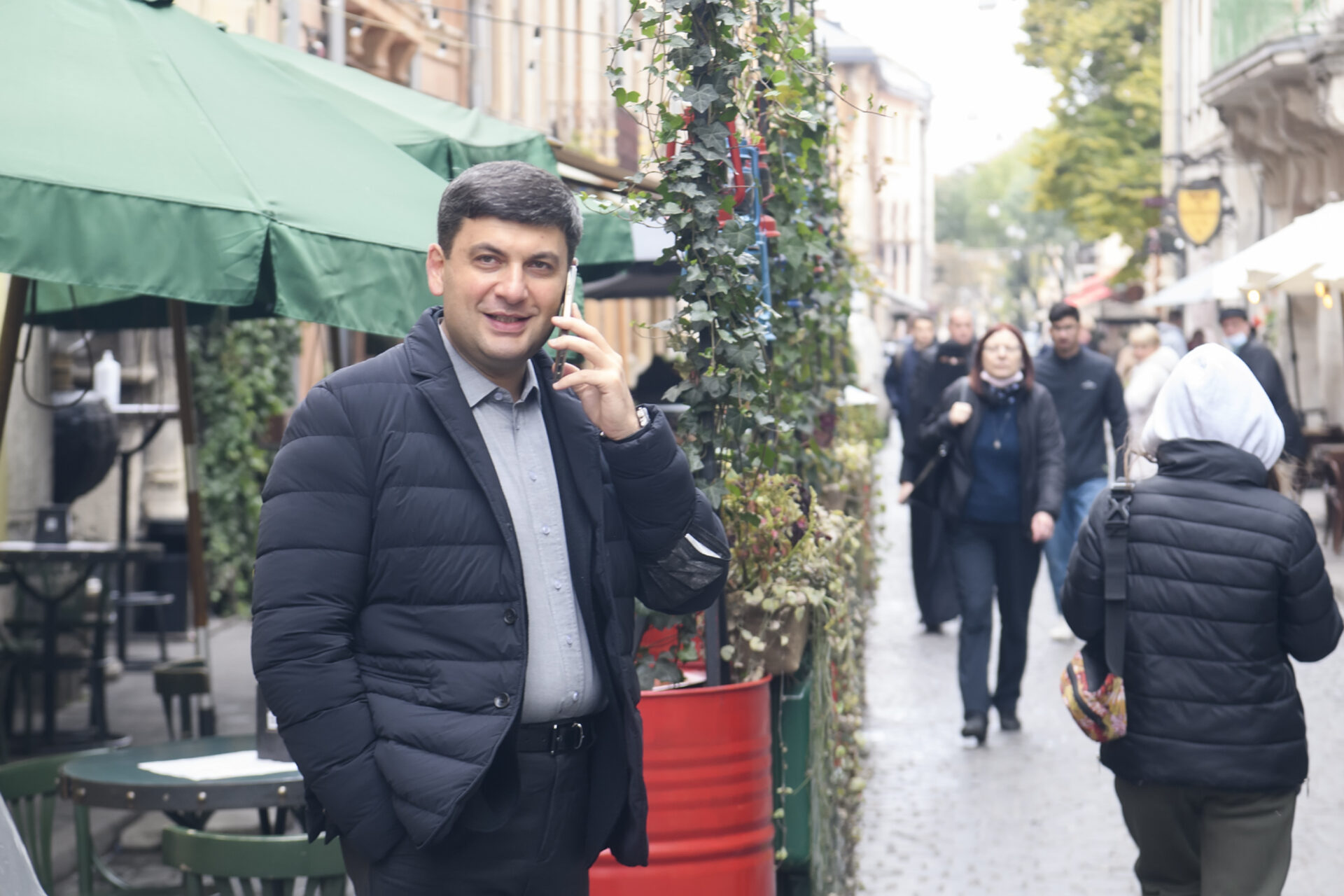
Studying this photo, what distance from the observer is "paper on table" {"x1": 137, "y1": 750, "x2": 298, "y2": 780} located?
4797 millimetres

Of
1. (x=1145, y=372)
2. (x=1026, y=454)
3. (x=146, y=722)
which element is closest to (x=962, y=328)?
(x=1145, y=372)

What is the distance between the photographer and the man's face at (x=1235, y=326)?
15.7 m

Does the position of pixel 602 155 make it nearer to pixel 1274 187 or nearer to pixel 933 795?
Answer: pixel 1274 187

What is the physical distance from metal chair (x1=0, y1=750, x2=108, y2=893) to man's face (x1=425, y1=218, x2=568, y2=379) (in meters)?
2.61

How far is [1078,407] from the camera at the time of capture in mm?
10383

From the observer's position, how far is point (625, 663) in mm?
2998

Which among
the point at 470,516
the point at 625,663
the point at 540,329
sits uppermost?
the point at 540,329

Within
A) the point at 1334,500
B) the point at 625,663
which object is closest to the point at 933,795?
the point at 625,663

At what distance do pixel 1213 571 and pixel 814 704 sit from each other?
1.15 meters

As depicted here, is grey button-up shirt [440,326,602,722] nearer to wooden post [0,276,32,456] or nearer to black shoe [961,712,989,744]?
wooden post [0,276,32,456]

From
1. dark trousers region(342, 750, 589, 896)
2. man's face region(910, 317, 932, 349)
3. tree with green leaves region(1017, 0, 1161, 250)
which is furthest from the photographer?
tree with green leaves region(1017, 0, 1161, 250)

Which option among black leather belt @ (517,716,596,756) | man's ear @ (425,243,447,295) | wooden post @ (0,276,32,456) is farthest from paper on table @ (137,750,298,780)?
man's ear @ (425,243,447,295)

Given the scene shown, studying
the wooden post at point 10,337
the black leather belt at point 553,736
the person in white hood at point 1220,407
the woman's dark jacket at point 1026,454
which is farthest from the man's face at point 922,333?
the black leather belt at point 553,736

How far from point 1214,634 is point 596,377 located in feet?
6.88
